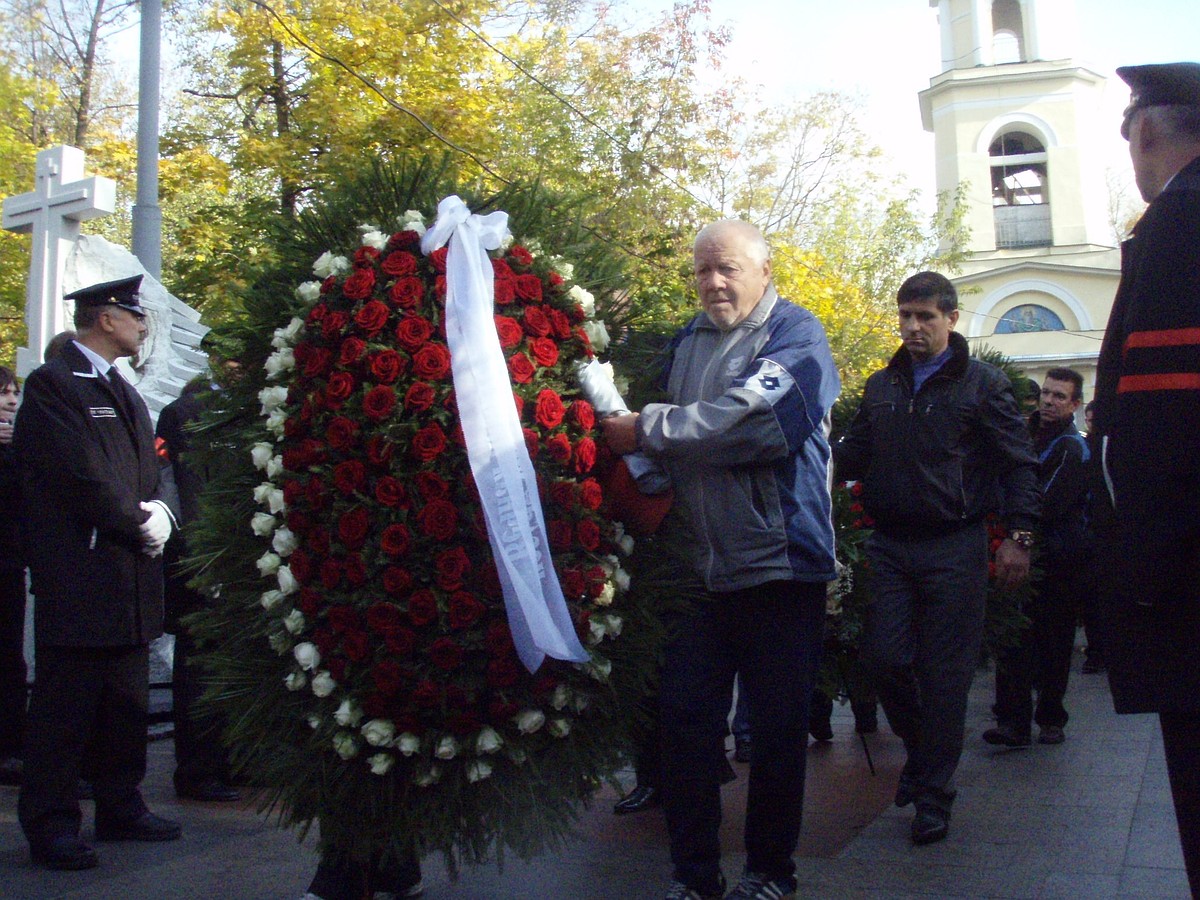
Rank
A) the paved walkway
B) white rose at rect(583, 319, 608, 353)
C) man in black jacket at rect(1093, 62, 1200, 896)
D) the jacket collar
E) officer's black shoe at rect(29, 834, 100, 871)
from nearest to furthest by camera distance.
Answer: man in black jacket at rect(1093, 62, 1200, 896) < white rose at rect(583, 319, 608, 353) < the paved walkway < officer's black shoe at rect(29, 834, 100, 871) < the jacket collar

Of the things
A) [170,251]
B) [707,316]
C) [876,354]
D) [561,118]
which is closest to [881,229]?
[876,354]

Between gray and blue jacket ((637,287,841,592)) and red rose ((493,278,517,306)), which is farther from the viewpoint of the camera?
gray and blue jacket ((637,287,841,592))

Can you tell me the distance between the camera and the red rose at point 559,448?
133 inches

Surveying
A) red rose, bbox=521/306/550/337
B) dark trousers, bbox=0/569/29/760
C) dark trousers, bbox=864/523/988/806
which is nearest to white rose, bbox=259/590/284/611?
red rose, bbox=521/306/550/337

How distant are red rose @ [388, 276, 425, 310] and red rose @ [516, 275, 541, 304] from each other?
26 cm

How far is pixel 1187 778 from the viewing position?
8.11 feet

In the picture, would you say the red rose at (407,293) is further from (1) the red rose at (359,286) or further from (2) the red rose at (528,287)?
(2) the red rose at (528,287)

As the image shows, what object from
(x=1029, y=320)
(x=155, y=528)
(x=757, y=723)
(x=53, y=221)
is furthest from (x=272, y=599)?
(x=1029, y=320)

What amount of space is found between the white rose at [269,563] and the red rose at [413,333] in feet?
2.02

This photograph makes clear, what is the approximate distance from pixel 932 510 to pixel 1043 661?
2.27 metres

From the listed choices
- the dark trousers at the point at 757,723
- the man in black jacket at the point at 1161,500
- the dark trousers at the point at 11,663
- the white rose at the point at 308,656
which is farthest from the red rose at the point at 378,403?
the dark trousers at the point at 11,663

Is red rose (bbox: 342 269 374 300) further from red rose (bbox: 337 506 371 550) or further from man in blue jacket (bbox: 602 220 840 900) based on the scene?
man in blue jacket (bbox: 602 220 840 900)

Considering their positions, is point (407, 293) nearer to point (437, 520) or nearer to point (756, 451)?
point (437, 520)

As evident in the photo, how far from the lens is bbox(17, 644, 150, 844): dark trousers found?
14.5ft
